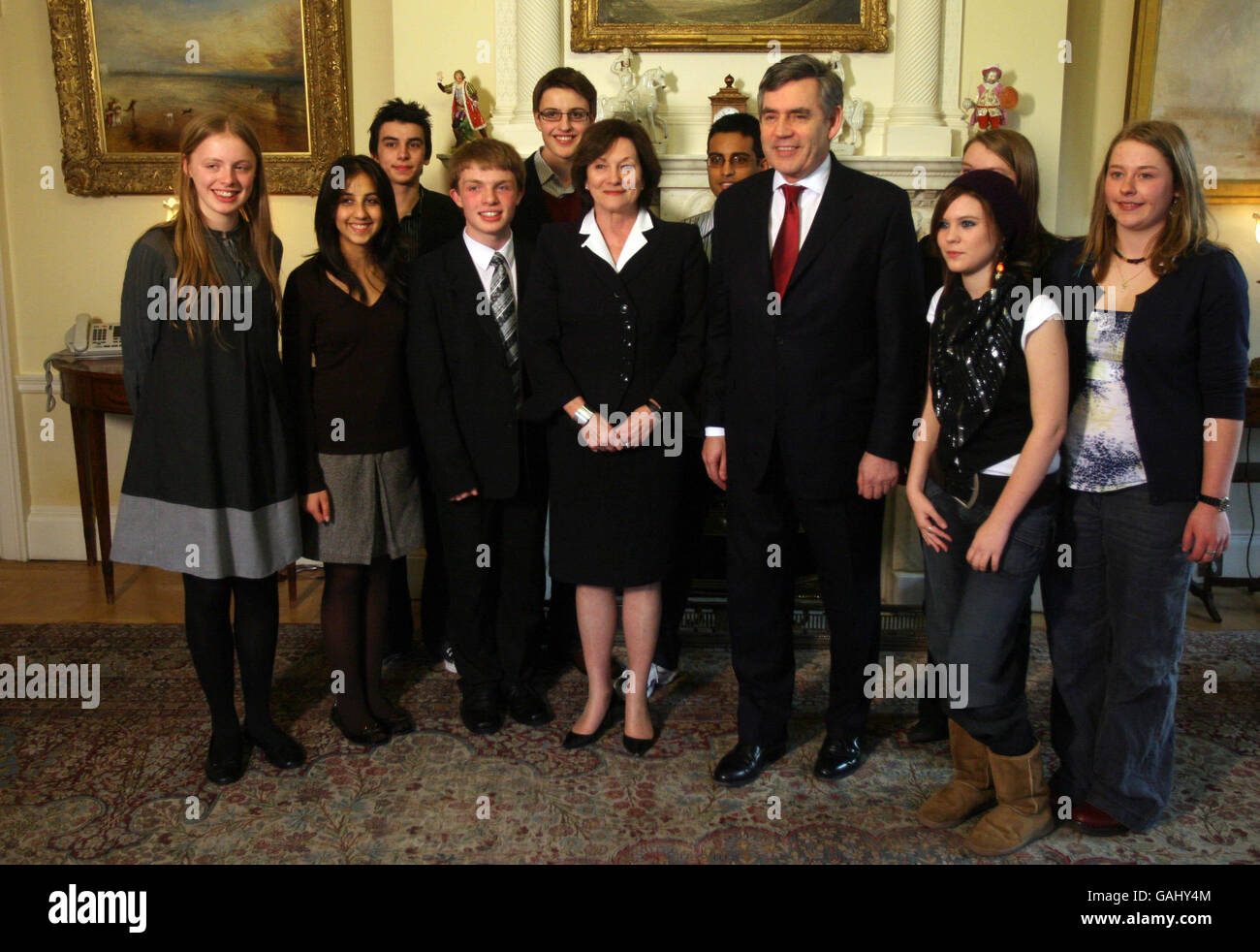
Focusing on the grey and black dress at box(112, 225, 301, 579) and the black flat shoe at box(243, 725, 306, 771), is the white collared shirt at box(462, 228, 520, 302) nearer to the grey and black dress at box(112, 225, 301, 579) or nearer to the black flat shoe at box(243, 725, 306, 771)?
the grey and black dress at box(112, 225, 301, 579)

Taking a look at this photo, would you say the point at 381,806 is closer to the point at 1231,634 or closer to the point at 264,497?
the point at 264,497

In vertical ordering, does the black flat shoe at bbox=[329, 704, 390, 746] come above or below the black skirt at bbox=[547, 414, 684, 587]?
below

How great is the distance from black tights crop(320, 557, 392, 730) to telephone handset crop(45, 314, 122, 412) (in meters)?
2.27

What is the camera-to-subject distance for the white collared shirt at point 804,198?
259cm

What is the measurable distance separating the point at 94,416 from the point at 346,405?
219 centimetres

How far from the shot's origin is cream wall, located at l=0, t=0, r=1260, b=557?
4172 mm

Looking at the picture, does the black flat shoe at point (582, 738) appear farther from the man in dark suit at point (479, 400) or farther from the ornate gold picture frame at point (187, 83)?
the ornate gold picture frame at point (187, 83)

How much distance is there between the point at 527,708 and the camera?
316 cm

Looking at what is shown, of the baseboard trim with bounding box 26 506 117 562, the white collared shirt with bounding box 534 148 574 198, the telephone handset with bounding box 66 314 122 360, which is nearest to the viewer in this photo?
the white collared shirt with bounding box 534 148 574 198

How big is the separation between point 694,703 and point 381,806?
1.11 meters

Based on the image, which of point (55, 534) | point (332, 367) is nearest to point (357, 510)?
point (332, 367)

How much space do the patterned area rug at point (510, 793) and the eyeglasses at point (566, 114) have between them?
6.32 ft

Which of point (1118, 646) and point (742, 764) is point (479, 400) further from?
point (1118, 646)

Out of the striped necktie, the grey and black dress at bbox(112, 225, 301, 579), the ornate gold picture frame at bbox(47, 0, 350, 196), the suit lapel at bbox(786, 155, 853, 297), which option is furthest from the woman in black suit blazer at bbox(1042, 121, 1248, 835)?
the ornate gold picture frame at bbox(47, 0, 350, 196)
